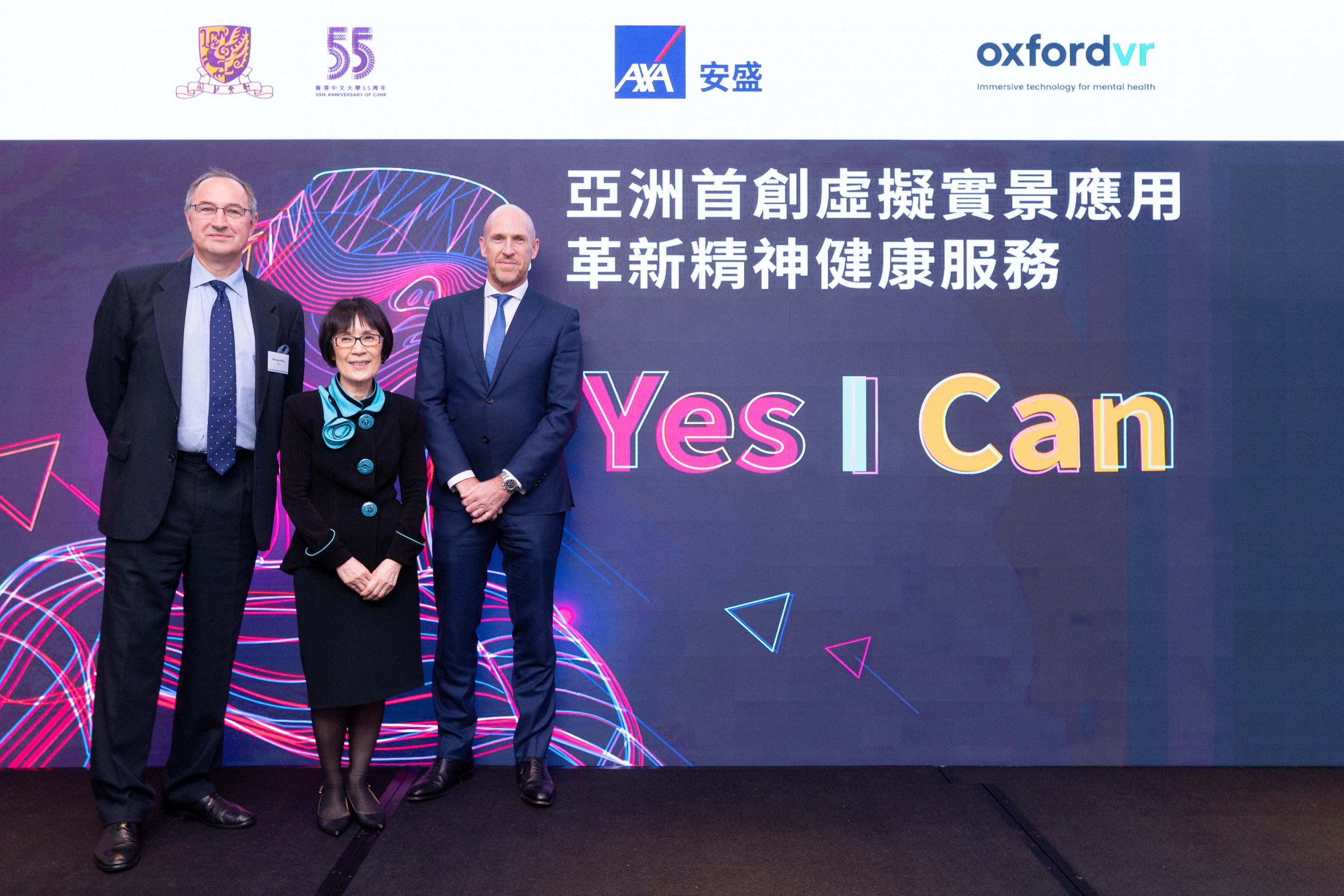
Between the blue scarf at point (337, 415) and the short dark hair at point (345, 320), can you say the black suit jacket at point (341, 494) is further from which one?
the short dark hair at point (345, 320)

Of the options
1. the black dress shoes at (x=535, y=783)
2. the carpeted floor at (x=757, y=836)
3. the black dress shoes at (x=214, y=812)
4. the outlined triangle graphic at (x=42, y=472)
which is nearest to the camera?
the carpeted floor at (x=757, y=836)

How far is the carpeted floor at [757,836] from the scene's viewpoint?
2076mm

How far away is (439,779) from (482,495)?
89cm

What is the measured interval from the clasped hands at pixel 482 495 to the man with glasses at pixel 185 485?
1.79 ft

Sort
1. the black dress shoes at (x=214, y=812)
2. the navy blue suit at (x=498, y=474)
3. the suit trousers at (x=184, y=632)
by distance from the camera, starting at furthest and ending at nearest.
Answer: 1. the navy blue suit at (x=498, y=474)
2. the black dress shoes at (x=214, y=812)
3. the suit trousers at (x=184, y=632)

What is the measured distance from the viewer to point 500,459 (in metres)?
2.60

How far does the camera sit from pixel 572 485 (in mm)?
2875

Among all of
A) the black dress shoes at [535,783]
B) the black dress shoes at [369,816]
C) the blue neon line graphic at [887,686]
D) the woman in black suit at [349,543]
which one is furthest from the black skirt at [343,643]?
the blue neon line graphic at [887,686]

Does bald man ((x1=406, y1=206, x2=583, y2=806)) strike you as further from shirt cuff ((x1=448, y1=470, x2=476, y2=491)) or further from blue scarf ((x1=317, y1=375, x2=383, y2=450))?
blue scarf ((x1=317, y1=375, x2=383, y2=450))

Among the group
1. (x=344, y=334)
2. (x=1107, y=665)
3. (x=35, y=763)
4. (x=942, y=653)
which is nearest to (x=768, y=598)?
(x=942, y=653)
